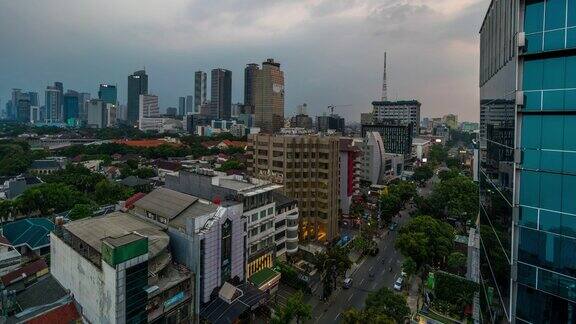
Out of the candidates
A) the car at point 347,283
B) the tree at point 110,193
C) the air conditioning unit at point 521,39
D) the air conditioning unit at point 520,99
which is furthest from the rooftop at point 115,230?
the tree at point 110,193

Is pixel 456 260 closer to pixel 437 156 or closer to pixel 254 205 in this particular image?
→ pixel 254 205

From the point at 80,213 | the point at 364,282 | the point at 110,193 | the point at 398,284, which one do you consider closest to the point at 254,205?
the point at 364,282

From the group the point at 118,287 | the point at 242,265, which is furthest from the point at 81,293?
the point at 242,265

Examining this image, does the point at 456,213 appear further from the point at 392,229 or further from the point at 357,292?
the point at 357,292

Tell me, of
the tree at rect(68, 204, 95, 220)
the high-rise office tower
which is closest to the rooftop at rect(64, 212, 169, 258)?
the tree at rect(68, 204, 95, 220)

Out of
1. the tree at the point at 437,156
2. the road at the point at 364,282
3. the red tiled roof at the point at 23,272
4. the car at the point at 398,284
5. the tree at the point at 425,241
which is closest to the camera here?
the red tiled roof at the point at 23,272

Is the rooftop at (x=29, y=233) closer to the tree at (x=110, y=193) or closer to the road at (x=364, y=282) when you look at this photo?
the tree at (x=110, y=193)
